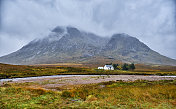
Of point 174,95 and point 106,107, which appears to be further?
point 174,95

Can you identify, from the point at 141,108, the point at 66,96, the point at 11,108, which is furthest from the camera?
the point at 66,96

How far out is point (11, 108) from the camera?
37.2 ft

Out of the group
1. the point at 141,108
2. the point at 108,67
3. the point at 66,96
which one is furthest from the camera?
the point at 108,67

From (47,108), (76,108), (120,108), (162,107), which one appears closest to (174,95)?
(162,107)

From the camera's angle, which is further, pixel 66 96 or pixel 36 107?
pixel 66 96

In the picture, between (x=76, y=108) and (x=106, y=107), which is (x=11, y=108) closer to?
(x=76, y=108)

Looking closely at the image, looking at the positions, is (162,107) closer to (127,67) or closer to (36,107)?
(36,107)

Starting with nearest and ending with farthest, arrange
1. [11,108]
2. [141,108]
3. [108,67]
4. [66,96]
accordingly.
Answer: [11,108] → [141,108] → [66,96] → [108,67]

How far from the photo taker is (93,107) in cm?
1198

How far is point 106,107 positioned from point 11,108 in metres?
7.83

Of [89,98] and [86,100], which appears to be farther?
[89,98]

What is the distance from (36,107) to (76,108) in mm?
3365

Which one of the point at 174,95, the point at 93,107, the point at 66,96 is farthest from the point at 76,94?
the point at 174,95

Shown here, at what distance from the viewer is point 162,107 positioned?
12.5 meters
